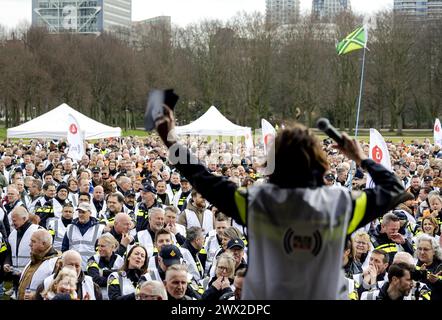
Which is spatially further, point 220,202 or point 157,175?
point 157,175

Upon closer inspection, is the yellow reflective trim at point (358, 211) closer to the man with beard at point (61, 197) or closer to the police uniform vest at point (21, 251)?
the police uniform vest at point (21, 251)

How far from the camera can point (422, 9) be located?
115m

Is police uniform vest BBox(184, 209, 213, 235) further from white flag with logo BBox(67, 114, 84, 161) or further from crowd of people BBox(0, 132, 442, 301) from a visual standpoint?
white flag with logo BBox(67, 114, 84, 161)

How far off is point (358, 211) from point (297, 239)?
1.00ft

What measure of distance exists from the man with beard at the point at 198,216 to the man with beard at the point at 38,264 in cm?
340

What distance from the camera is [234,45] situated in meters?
63.0

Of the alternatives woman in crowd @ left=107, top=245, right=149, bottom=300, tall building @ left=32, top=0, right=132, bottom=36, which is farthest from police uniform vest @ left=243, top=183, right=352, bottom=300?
tall building @ left=32, top=0, right=132, bottom=36

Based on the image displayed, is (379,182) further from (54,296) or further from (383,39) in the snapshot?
(383,39)

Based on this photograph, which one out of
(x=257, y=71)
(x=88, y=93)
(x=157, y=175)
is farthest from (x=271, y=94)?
(x=157, y=175)

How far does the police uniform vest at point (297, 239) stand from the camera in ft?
8.90

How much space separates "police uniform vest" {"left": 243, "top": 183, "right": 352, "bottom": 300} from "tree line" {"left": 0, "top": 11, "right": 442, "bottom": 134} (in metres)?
56.5

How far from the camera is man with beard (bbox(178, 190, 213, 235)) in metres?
9.66
